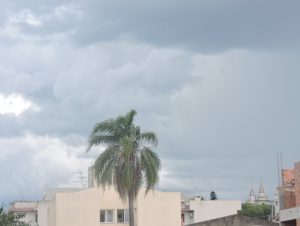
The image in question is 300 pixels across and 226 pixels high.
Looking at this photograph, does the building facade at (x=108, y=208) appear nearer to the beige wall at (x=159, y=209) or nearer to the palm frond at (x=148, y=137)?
the beige wall at (x=159, y=209)

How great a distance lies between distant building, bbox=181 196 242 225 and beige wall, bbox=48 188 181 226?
2561cm

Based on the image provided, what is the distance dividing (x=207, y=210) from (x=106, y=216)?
3092 cm

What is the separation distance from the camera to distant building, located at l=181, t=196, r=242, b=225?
119062 mm

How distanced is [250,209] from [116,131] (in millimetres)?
70712

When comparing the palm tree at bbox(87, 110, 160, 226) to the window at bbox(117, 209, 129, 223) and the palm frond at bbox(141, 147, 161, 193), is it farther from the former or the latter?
the window at bbox(117, 209, 129, 223)

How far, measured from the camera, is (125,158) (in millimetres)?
57281

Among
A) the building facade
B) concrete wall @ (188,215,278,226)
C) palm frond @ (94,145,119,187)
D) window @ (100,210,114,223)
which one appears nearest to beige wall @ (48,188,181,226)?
the building facade

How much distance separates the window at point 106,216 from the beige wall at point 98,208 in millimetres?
550

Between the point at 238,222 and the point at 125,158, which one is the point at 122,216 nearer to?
the point at 238,222

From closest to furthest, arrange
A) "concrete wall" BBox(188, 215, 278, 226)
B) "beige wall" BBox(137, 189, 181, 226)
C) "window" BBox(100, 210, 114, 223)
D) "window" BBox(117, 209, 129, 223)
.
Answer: "concrete wall" BBox(188, 215, 278, 226), "beige wall" BBox(137, 189, 181, 226), "window" BBox(100, 210, 114, 223), "window" BBox(117, 209, 129, 223)

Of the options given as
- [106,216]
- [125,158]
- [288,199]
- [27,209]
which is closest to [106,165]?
[125,158]

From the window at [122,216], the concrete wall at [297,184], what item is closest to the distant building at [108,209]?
the window at [122,216]

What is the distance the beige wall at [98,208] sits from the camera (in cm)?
9112

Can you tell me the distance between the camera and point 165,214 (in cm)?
9419
